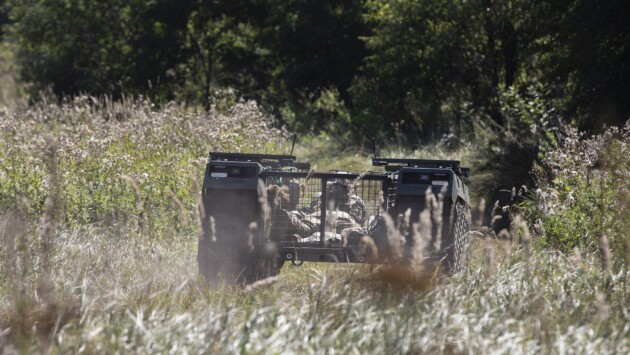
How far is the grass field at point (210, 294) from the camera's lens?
4980mm

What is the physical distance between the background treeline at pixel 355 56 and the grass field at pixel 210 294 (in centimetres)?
605

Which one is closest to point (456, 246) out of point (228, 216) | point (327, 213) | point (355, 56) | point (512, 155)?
point (327, 213)

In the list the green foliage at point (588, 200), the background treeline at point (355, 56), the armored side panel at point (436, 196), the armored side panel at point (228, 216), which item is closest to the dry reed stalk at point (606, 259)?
the armored side panel at point (436, 196)

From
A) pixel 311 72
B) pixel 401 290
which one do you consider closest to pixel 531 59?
pixel 311 72

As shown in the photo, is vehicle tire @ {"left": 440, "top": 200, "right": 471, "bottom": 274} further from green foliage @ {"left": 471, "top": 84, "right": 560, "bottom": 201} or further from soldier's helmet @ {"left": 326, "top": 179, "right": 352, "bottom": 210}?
green foliage @ {"left": 471, "top": 84, "right": 560, "bottom": 201}

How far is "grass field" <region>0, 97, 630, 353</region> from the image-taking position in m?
4.98

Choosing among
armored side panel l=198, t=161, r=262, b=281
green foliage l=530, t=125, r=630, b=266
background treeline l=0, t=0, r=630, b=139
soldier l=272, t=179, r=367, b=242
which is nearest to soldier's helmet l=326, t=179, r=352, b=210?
soldier l=272, t=179, r=367, b=242

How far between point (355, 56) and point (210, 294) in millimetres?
21991

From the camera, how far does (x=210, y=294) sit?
6.60 metres

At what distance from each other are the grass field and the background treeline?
6.05m

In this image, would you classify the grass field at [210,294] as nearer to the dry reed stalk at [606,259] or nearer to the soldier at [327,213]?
the dry reed stalk at [606,259]

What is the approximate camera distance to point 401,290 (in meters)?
6.10

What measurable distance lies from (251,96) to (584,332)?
27696mm

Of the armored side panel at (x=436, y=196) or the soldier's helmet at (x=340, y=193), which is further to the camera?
the soldier's helmet at (x=340, y=193)
